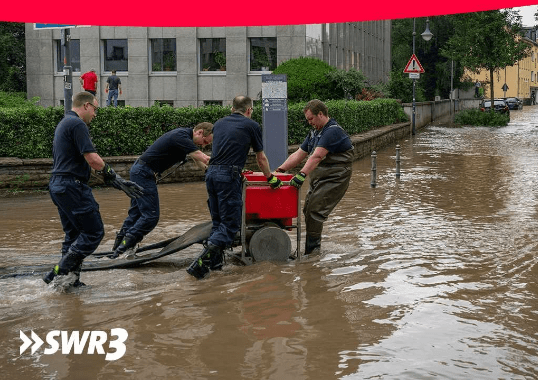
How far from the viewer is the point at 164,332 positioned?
623cm

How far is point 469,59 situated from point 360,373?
4448 centimetres

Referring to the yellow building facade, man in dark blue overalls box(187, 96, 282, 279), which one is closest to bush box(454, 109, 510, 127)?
man in dark blue overalls box(187, 96, 282, 279)

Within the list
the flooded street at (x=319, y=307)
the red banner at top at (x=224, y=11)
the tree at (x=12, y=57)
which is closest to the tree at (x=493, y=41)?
the tree at (x=12, y=57)

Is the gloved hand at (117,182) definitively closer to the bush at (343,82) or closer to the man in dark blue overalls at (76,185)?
the man in dark blue overalls at (76,185)

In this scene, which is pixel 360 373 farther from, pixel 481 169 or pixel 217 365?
pixel 481 169

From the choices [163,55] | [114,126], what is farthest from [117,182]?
[163,55]

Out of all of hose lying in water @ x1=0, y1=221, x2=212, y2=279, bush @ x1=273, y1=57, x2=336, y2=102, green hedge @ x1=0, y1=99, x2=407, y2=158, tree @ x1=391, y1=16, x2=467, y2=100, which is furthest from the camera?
tree @ x1=391, y1=16, x2=467, y2=100

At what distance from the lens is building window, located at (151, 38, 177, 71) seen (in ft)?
121

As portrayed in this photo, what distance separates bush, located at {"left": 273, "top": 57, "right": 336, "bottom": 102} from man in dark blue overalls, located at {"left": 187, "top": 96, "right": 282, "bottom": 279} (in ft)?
69.9

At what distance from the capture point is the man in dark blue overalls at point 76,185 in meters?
7.48

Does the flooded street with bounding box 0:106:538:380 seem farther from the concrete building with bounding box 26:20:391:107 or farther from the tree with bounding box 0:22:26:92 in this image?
the tree with bounding box 0:22:26:92

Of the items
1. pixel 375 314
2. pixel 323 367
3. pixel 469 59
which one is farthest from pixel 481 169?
pixel 469 59

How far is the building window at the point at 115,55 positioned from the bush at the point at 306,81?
941 centimetres

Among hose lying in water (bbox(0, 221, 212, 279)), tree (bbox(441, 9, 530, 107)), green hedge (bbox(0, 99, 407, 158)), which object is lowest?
hose lying in water (bbox(0, 221, 212, 279))
